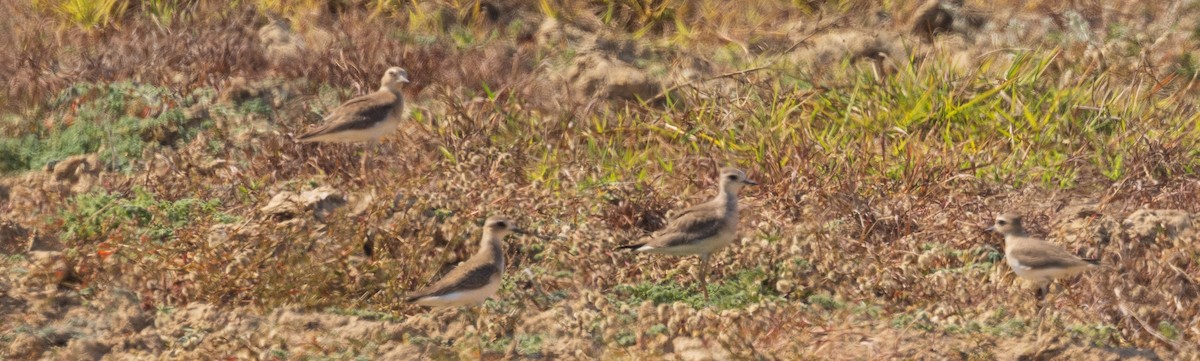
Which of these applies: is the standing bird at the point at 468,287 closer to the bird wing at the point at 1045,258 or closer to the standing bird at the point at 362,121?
the standing bird at the point at 362,121

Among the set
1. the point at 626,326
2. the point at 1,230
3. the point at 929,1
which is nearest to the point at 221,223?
the point at 1,230

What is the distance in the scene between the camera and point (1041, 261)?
7.45 meters

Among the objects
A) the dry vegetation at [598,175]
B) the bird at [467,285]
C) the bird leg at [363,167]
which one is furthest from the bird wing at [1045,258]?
the bird leg at [363,167]

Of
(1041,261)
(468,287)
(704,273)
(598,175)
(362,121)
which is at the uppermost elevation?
(1041,261)

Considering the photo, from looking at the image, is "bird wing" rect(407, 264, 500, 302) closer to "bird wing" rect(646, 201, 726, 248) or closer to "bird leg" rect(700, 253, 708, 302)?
"bird wing" rect(646, 201, 726, 248)

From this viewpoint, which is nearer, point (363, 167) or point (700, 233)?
point (700, 233)

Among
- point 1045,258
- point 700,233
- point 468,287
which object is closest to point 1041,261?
point 1045,258

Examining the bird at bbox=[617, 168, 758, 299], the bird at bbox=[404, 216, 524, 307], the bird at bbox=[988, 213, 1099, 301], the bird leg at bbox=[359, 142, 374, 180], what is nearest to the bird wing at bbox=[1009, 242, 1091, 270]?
the bird at bbox=[988, 213, 1099, 301]

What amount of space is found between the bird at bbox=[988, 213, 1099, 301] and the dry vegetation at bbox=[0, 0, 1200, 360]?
13cm

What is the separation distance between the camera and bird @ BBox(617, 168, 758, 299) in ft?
26.4

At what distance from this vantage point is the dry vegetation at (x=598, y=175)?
7.32m

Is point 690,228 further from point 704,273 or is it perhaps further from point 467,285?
point 467,285

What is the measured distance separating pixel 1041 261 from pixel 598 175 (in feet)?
10.4

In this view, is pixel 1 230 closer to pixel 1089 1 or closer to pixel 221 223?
pixel 221 223
